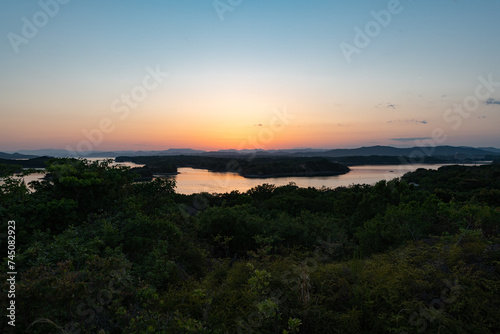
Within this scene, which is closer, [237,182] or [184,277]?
[184,277]

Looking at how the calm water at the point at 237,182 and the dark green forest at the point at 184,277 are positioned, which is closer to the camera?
the dark green forest at the point at 184,277

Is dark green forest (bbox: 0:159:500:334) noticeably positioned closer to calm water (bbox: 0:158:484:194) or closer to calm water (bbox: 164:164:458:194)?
calm water (bbox: 0:158:484:194)

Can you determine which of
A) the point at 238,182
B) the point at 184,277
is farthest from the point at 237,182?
the point at 184,277

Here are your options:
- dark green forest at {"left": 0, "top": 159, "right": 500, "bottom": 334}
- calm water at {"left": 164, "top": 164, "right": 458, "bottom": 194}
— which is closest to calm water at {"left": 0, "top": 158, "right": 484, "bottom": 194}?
calm water at {"left": 164, "top": 164, "right": 458, "bottom": 194}

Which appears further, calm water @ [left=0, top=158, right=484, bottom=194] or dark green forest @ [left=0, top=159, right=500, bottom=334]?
calm water @ [left=0, top=158, right=484, bottom=194]

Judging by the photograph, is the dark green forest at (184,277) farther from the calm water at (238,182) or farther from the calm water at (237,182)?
the calm water at (237,182)

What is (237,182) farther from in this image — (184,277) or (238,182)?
(184,277)

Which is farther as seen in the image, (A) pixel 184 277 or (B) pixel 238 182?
(B) pixel 238 182

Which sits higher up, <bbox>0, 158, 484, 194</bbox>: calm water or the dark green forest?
the dark green forest

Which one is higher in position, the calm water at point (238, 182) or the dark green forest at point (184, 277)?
the dark green forest at point (184, 277)

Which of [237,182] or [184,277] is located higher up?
[184,277]

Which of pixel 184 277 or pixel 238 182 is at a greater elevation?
pixel 184 277

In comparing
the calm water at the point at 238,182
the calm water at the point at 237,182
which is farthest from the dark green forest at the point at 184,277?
the calm water at the point at 237,182
